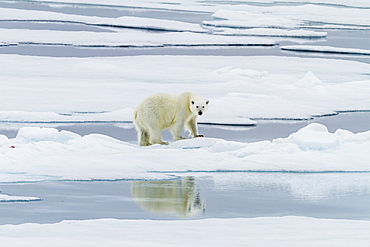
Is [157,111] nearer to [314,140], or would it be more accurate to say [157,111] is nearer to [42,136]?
A: [42,136]

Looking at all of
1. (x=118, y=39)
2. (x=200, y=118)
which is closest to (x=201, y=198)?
(x=200, y=118)

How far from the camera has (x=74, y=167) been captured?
20.8 feet

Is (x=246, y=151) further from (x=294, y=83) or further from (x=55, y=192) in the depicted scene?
(x=294, y=83)

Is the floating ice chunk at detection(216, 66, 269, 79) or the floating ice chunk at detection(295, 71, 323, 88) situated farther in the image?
the floating ice chunk at detection(216, 66, 269, 79)

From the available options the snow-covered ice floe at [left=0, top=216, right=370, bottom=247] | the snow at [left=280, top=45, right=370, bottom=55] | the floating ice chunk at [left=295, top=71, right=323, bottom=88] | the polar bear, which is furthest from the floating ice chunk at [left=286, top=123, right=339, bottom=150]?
the snow at [left=280, top=45, right=370, bottom=55]

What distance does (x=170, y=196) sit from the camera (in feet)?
18.5

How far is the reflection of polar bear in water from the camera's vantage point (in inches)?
207

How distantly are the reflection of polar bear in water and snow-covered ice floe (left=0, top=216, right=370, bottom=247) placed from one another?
375 mm

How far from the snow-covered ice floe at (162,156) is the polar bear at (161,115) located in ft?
0.75

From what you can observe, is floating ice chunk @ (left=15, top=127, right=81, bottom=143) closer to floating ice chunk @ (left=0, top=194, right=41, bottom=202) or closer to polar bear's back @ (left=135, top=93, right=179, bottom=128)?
polar bear's back @ (left=135, top=93, right=179, bottom=128)

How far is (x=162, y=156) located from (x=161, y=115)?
86 centimetres

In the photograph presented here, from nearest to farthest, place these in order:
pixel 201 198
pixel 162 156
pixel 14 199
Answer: pixel 14 199 < pixel 201 198 < pixel 162 156

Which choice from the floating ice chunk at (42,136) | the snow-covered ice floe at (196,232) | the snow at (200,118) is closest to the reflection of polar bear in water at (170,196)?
the snow at (200,118)

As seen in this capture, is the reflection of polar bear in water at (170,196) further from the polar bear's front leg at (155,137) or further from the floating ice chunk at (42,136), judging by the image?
the floating ice chunk at (42,136)
